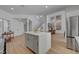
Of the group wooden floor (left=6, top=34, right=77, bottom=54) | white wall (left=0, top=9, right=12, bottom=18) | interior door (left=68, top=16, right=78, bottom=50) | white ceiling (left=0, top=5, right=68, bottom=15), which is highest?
white ceiling (left=0, top=5, right=68, bottom=15)

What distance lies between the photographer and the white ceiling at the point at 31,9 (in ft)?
6.34

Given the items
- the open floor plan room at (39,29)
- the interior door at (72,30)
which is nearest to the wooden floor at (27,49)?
the open floor plan room at (39,29)

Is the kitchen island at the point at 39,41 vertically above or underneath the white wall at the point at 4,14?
underneath

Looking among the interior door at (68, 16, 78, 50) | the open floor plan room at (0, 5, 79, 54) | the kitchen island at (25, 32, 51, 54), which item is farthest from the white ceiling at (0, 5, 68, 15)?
the kitchen island at (25, 32, 51, 54)

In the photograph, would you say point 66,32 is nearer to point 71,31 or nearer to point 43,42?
point 71,31

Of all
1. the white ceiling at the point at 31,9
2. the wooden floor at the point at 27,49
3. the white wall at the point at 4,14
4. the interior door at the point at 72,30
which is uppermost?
the white ceiling at the point at 31,9

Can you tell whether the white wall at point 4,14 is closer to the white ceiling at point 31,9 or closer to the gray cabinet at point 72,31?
the white ceiling at point 31,9

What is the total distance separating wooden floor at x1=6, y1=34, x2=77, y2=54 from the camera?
1.96 metres

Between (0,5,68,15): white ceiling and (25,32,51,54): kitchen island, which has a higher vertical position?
(0,5,68,15): white ceiling

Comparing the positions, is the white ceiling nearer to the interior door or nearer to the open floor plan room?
the open floor plan room

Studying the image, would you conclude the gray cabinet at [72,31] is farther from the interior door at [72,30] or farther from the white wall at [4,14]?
the white wall at [4,14]

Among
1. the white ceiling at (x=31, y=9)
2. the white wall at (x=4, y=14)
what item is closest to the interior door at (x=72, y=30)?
the white ceiling at (x=31, y=9)
